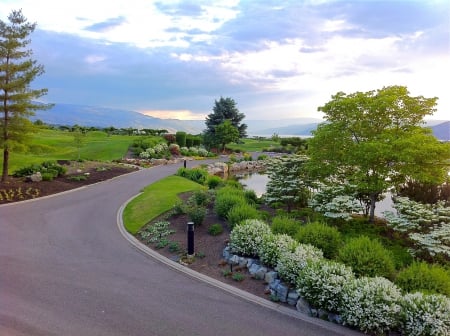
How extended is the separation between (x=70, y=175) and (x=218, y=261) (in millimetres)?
16822

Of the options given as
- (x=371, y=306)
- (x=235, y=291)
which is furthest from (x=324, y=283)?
(x=235, y=291)

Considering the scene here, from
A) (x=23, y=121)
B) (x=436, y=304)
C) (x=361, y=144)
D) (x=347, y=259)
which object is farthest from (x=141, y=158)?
(x=436, y=304)

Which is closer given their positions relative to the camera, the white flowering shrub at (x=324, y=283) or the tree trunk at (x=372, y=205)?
the white flowering shrub at (x=324, y=283)

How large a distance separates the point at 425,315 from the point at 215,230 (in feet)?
21.4

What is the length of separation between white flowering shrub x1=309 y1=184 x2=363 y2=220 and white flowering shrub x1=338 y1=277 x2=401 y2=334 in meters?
4.71

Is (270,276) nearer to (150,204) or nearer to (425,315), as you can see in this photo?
(425,315)

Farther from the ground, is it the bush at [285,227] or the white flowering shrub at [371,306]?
the bush at [285,227]

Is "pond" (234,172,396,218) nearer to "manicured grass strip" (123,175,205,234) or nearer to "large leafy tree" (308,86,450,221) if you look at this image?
"manicured grass strip" (123,175,205,234)

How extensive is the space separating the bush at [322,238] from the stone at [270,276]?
55.9 inches

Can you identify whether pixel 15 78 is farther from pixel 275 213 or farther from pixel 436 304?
pixel 436 304

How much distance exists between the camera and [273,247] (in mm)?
8422

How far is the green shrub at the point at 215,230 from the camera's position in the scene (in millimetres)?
11050

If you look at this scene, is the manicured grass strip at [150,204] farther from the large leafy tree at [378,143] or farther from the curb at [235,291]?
the large leafy tree at [378,143]

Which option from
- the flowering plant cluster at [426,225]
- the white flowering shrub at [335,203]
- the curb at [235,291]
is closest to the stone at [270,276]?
the curb at [235,291]
